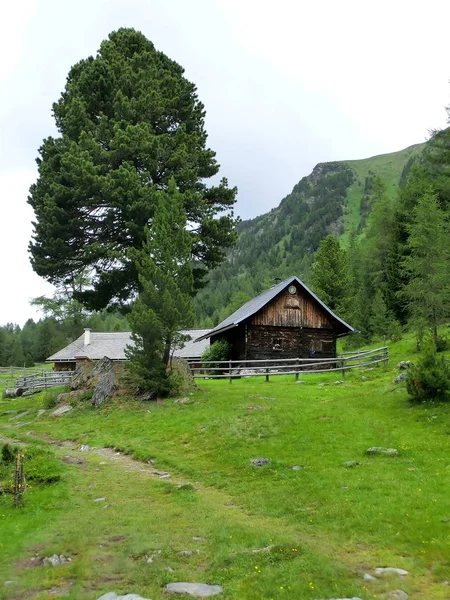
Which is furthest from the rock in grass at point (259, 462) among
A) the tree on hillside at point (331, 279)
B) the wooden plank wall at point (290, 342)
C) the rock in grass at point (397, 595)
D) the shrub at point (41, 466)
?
the tree on hillside at point (331, 279)

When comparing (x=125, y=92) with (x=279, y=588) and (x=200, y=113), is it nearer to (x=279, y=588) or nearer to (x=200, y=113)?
(x=200, y=113)

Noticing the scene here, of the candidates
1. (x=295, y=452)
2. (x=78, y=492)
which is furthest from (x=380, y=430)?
(x=78, y=492)

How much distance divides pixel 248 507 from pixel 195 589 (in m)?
4.31

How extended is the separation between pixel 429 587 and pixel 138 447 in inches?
498

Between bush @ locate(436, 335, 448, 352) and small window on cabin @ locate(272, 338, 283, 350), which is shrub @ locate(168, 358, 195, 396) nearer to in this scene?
small window on cabin @ locate(272, 338, 283, 350)

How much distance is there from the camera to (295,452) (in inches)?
590

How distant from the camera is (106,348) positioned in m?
61.2

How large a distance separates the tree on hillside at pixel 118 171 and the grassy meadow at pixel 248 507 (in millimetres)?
12295

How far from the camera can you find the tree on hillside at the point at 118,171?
27.9 meters

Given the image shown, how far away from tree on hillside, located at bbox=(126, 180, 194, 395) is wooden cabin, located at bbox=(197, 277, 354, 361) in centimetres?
1138

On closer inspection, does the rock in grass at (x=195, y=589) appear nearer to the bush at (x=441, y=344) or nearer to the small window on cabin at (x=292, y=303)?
the small window on cabin at (x=292, y=303)

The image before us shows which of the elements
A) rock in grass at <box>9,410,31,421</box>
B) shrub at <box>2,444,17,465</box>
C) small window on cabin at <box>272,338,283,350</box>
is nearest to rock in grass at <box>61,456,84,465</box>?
shrub at <box>2,444,17,465</box>

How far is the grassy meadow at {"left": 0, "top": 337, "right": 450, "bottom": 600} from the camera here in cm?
725

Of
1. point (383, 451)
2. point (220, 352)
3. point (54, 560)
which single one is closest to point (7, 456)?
point (54, 560)
